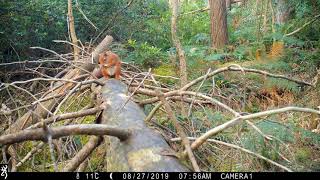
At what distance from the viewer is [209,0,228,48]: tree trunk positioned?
8898 mm

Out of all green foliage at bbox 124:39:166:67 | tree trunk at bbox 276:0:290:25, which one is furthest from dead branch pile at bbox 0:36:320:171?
tree trunk at bbox 276:0:290:25

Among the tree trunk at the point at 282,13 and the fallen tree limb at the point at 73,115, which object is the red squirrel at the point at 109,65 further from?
the tree trunk at the point at 282,13

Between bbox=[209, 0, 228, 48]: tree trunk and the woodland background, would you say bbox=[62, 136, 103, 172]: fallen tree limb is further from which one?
bbox=[209, 0, 228, 48]: tree trunk

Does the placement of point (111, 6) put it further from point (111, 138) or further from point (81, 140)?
point (111, 138)

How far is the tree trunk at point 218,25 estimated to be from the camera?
890 cm

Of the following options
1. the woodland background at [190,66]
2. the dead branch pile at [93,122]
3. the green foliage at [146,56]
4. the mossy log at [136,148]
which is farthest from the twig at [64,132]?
the green foliage at [146,56]

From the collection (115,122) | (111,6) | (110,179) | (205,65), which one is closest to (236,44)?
(205,65)

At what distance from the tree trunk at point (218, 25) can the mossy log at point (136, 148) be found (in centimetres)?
587

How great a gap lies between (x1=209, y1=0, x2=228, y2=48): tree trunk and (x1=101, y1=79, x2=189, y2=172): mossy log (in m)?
5.87

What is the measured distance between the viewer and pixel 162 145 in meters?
2.65

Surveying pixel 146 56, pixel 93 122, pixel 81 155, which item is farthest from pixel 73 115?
pixel 146 56

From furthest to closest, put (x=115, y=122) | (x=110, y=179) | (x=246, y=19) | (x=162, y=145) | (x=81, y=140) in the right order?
(x=246, y=19), (x=81, y=140), (x=115, y=122), (x=162, y=145), (x=110, y=179)

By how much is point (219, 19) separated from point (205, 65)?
6.41 ft

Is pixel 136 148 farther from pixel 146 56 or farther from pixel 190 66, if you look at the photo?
pixel 146 56
